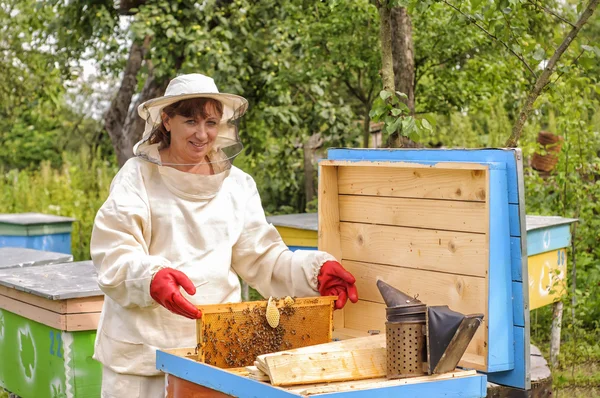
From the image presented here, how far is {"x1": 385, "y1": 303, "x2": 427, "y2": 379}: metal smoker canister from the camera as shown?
2.07 metres

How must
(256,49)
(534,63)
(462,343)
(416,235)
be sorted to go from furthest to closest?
(256,49) → (534,63) → (416,235) → (462,343)

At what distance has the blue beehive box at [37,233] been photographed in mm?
6387

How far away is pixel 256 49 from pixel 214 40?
0.71m

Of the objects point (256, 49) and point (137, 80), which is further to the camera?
point (137, 80)

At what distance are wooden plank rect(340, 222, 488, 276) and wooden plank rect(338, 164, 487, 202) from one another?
0.11 m

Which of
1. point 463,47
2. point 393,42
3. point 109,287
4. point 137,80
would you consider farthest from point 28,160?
point 109,287

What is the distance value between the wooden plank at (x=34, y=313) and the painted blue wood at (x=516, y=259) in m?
2.04

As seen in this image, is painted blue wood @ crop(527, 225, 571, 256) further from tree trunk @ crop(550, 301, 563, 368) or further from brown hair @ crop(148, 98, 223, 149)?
brown hair @ crop(148, 98, 223, 149)

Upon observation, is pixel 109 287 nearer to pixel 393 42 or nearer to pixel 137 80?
pixel 393 42

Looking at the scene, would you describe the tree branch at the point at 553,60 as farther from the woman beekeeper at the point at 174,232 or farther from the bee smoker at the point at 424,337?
the bee smoker at the point at 424,337

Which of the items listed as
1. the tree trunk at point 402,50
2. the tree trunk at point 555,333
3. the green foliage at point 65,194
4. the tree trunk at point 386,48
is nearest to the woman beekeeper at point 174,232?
the tree trunk at point 386,48

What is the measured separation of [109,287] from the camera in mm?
2436

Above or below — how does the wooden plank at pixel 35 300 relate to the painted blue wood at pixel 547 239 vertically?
below

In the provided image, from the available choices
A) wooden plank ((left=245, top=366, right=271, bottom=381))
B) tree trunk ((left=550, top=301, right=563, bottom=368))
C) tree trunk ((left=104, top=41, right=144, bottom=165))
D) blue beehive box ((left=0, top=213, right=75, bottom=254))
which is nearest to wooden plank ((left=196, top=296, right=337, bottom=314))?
wooden plank ((left=245, top=366, right=271, bottom=381))
